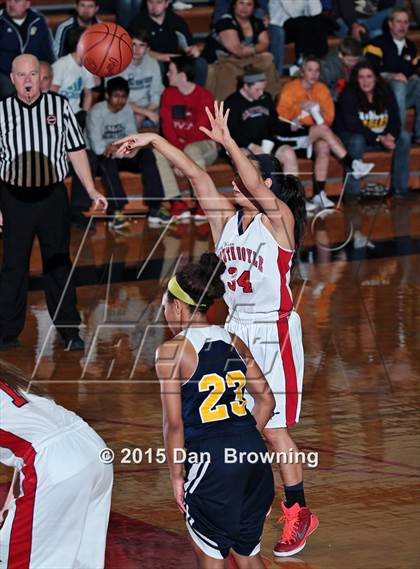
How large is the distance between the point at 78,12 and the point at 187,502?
10.6m

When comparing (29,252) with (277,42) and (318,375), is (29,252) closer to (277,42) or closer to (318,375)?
(318,375)

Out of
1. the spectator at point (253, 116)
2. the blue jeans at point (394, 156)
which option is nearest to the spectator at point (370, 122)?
the blue jeans at point (394, 156)

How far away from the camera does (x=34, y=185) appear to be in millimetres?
9797

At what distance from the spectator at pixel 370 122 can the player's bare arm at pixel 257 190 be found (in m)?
9.32

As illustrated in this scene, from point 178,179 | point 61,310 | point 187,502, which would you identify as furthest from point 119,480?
point 178,179

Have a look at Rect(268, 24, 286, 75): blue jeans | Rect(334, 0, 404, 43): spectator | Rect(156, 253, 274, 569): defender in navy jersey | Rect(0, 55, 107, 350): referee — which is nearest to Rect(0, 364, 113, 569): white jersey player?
Rect(156, 253, 274, 569): defender in navy jersey

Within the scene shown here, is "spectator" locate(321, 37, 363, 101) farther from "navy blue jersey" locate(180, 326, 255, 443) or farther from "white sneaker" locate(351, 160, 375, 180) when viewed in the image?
"navy blue jersey" locate(180, 326, 255, 443)

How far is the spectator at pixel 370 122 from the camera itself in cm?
1559

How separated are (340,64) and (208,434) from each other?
1206 cm

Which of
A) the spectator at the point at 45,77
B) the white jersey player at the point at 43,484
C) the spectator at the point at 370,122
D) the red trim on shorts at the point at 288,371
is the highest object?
the white jersey player at the point at 43,484

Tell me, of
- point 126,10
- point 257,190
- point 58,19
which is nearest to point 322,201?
point 126,10

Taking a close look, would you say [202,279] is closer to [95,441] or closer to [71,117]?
[95,441]

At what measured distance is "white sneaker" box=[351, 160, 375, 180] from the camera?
15.7 m

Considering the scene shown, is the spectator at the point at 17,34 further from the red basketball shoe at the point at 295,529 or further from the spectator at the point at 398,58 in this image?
the red basketball shoe at the point at 295,529
